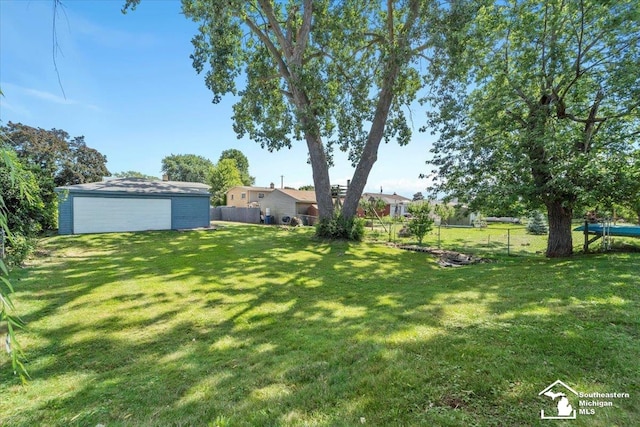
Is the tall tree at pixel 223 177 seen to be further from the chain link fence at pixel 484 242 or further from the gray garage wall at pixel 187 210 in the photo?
the chain link fence at pixel 484 242

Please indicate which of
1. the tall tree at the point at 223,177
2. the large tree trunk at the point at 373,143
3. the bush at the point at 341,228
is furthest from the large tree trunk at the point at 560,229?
the tall tree at the point at 223,177

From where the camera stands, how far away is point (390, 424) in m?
2.03

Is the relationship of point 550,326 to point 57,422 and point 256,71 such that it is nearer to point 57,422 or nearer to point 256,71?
point 57,422

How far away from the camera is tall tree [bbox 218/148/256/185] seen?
5350 cm

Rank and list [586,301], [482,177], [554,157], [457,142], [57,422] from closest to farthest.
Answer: [57,422] → [586,301] → [554,157] → [482,177] → [457,142]

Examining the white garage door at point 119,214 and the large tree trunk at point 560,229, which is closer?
the large tree trunk at point 560,229

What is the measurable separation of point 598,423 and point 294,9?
49.0 ft

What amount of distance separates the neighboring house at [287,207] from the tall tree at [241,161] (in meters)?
27.2

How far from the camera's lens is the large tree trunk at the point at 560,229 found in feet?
30.6

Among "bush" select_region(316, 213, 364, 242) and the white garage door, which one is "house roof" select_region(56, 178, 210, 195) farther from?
"bush" select_region(316, 213, 364, 242)

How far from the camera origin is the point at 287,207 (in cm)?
2584

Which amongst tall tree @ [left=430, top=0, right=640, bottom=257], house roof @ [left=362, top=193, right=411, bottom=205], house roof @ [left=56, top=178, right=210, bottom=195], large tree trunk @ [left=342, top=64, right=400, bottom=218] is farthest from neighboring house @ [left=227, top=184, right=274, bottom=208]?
tall tree @ [left=430, top=0, right=640, bottom=257]

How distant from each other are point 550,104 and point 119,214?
1854cm

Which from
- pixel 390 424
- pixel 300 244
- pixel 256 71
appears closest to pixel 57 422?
pixel 390 424
